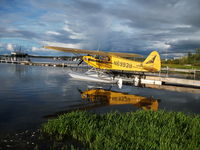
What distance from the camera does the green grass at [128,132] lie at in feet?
13.2

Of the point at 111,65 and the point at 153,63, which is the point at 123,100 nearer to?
the point at 153,63

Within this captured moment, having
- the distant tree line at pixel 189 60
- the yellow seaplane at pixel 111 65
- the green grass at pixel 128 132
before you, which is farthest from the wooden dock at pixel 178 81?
the distant tree line at pixel 189 60

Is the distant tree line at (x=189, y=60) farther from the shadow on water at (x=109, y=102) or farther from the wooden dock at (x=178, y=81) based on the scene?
the shadow on water at (x=109, y=102)

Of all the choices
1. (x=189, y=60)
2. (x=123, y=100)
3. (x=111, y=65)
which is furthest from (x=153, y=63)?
(x=189, y=60)

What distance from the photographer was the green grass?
4.01 metres

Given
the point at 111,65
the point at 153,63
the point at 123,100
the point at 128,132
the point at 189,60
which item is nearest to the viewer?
the point at 128,132

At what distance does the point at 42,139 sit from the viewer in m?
4.64

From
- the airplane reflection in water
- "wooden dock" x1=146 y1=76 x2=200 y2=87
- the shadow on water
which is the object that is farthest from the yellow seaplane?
the shadow on water

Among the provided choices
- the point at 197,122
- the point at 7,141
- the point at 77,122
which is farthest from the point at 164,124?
the point at 7,141

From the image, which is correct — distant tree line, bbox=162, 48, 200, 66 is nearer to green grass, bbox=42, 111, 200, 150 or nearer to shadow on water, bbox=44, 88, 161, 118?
shadow on water, bbox=44, 88, 161, 118

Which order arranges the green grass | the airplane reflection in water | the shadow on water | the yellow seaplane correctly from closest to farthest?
the green grass, the shadow on water, the airplane reflection in water, the yellow seaplane

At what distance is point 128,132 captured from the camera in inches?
183

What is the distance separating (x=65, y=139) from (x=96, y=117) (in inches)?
55.7

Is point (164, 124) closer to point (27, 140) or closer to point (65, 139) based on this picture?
point (65, 139)
